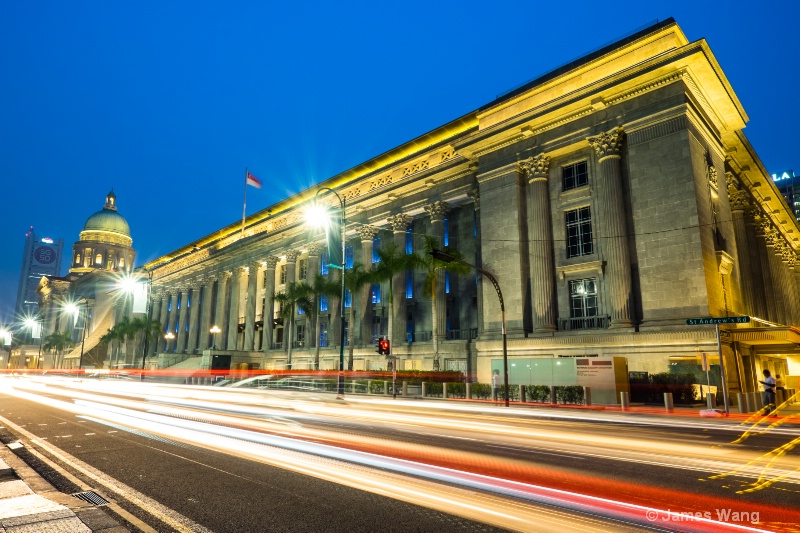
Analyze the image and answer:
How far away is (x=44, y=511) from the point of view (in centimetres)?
546

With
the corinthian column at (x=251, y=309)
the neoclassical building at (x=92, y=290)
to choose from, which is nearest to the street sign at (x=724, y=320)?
the corinthian column at (x=251, y=309)

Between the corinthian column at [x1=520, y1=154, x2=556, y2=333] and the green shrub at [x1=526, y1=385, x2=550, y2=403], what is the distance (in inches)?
256

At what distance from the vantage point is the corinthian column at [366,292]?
4762 centimetres

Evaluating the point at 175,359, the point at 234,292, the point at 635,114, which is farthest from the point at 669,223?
the point at 175,359

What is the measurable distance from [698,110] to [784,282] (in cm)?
3368

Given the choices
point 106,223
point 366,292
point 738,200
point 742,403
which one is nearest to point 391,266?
point 366,292

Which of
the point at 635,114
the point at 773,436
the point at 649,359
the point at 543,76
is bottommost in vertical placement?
the point at 773,436

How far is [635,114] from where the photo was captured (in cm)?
3075

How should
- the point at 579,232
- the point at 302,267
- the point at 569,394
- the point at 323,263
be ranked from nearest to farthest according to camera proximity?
1. the point at 569,394
2. the point at 579,232
3. the point at 323,263
4. the point at 302,267

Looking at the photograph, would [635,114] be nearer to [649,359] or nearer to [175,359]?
[649,359]

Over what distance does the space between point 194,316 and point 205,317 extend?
5578 mm

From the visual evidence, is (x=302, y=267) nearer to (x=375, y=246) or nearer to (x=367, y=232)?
(x=375, y=246)

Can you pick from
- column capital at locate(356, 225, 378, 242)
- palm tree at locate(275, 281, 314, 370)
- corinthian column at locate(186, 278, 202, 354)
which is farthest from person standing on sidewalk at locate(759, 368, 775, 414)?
corinthian column at locate(186, 278, 202, 354)

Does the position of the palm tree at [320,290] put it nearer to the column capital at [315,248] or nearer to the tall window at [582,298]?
the column capital at [315,248]
